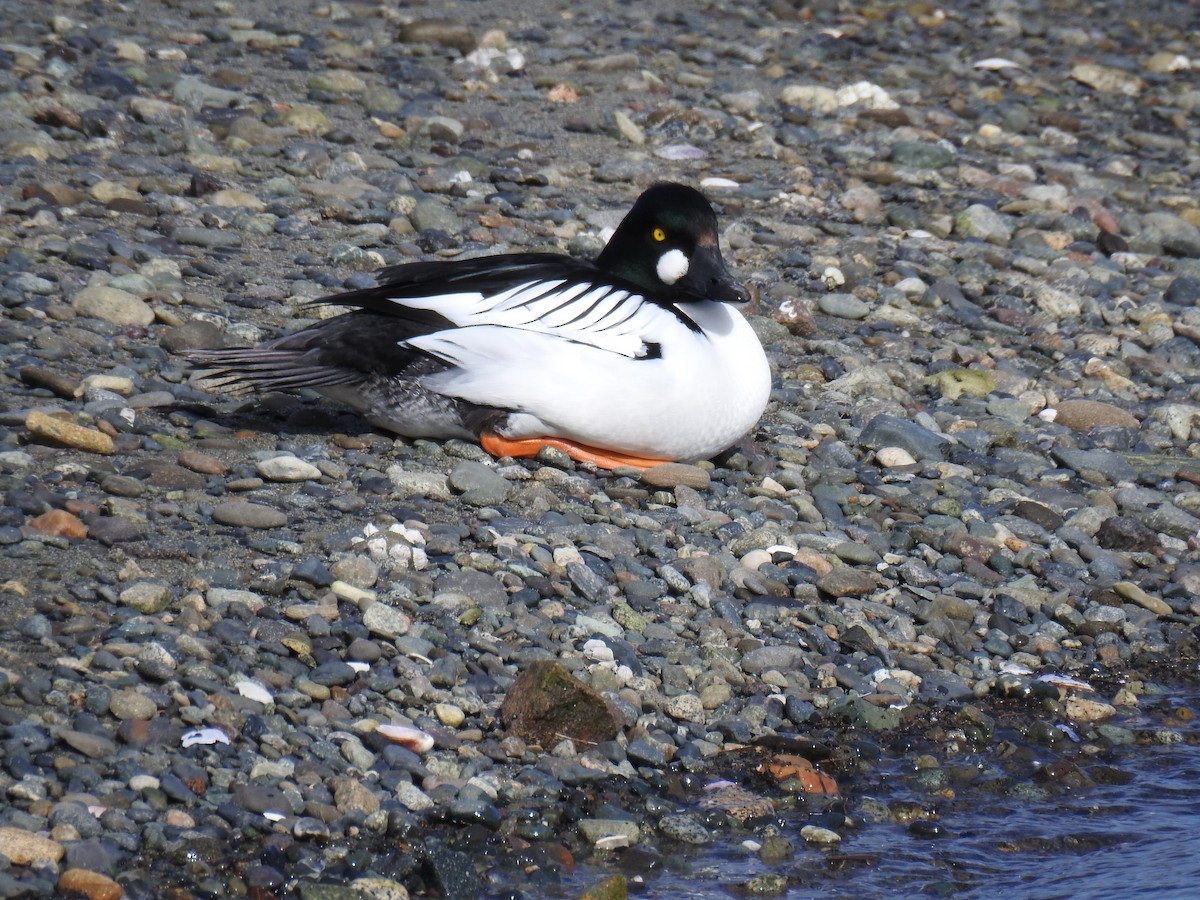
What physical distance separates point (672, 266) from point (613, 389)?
0.72 metres

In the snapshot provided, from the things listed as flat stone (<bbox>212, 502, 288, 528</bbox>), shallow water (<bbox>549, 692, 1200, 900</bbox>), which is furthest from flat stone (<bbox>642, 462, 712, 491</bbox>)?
shallow water (<bbox>549, 692, 1200, 900</bbox>)

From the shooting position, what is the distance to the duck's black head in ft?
17.9

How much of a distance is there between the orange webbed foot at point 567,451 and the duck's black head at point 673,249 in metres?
0.63

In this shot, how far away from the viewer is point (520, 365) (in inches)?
198

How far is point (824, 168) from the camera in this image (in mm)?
8422

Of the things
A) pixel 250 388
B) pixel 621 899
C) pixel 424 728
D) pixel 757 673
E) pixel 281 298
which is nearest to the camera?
pixel 621 899

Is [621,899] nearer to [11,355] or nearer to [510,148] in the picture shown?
[11,355]

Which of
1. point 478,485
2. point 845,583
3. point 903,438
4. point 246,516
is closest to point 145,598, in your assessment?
point 246,516

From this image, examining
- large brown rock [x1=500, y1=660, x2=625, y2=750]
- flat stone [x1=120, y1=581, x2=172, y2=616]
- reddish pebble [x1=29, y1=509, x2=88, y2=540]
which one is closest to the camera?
large brown rock [x1=500, y1=660, x2=625, y2=750]

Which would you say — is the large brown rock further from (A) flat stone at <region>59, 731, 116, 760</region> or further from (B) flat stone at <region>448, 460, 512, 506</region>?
(B) flat stone at <region>448, 460, 512, 506</region>

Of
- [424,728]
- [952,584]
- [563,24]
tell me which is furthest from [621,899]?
[563,24]

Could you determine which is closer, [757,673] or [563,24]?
[757,673]

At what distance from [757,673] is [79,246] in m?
3.58

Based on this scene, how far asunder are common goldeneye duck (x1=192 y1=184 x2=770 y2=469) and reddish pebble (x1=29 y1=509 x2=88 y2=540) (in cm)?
89
